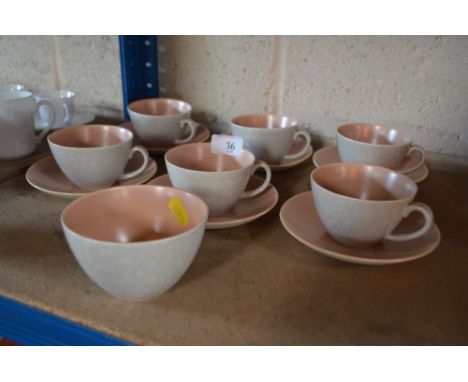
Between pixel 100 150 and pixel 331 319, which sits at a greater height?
pixel 100 150

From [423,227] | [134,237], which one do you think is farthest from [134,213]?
[423,227]

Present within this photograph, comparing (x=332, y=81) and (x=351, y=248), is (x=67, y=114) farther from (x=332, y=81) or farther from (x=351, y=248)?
(x=351, y=248)

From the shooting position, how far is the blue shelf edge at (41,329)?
0.51 meters

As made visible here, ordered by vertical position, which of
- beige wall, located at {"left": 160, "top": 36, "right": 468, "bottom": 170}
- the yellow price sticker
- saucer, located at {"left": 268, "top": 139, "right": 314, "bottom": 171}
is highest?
beige wall, located at {"left": 160, "top": 36, "right": 468, "bottom": 170}

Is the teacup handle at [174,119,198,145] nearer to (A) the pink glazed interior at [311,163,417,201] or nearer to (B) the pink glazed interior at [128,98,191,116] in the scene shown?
(B) the pink glazed interior at [128,98,191,116]

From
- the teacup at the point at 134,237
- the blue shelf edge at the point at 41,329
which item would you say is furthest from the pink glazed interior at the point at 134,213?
the blue shelf edge at the point at 41,329

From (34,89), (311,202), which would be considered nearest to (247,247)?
(311,202)

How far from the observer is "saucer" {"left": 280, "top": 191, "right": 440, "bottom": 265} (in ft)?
1.91

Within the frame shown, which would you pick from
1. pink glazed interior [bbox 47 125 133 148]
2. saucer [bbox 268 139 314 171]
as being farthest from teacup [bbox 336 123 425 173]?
pink glazed interior [bbox 47 125 133 148]

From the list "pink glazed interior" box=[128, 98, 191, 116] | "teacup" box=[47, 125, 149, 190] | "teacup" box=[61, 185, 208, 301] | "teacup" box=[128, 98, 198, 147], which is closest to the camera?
"teacup" box=[61, 185, 208, 301]

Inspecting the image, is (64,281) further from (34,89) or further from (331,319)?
(34,89)

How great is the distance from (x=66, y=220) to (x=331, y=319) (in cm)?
34

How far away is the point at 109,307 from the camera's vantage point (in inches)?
20.7

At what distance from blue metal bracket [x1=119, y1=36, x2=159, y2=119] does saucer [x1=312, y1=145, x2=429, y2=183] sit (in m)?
0.50
